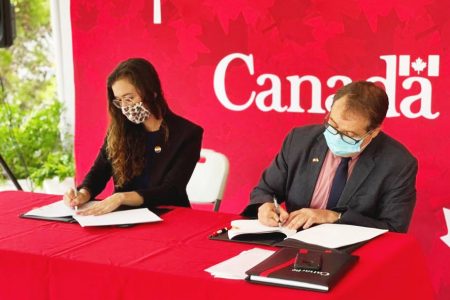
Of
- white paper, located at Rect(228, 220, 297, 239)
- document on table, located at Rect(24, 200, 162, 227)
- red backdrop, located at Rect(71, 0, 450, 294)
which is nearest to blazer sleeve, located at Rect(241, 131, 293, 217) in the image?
white paper, located at Rect(228, 220, 297, 239)

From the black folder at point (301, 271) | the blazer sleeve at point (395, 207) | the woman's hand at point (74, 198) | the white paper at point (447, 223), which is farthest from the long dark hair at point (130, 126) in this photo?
the white paper at point (447, 223)

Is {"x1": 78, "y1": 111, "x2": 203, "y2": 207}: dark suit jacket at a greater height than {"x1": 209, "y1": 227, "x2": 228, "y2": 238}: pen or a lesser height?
greater

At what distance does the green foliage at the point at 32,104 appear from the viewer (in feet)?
→ 18.4

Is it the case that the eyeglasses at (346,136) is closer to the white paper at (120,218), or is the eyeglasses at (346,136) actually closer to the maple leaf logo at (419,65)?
the white paper at (120,218)

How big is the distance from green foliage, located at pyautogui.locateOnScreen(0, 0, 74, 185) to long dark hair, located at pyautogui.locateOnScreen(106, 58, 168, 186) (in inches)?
83.4

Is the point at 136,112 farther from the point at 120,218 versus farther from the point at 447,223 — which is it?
the point at 447,223

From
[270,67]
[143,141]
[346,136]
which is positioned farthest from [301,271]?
[270,67]

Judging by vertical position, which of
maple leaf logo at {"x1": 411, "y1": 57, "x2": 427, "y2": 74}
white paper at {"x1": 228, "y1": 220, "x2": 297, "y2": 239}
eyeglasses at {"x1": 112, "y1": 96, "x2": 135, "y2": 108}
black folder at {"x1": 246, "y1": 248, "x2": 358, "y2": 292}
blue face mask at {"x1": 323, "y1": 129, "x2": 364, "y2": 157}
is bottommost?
white paper at {"x1": 228, "y1": 220, "x2": 297, "y2": 239}

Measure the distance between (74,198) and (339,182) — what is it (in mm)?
1110

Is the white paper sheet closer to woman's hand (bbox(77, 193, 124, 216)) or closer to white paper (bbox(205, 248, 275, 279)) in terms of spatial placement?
woman's hand (bbox(77, 193, 124, 216))

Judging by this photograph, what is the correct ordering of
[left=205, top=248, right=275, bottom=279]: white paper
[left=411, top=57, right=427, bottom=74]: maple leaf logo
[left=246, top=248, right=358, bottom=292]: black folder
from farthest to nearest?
1. [left=411, top=57, right=427, bottom=74]: maple leaf logo
2. [left=205, top=248, right=275, bottom=279]: white paper
3. [left=246, top=248, right=358, bottom=292]: black folder

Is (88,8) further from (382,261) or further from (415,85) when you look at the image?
(382,261)

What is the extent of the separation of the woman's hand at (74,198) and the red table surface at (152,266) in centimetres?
28

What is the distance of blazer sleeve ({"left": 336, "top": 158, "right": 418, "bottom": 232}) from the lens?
277cm
